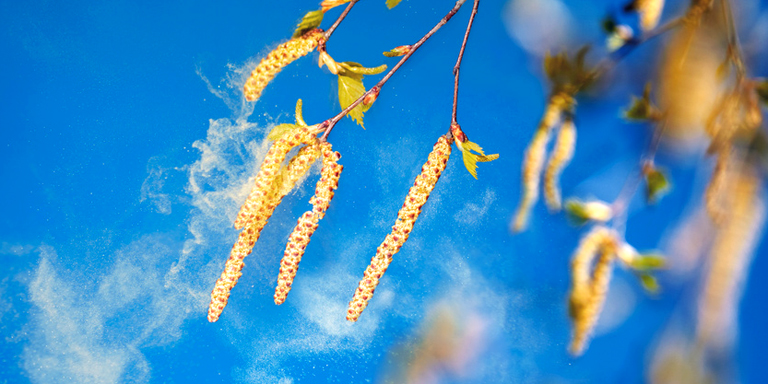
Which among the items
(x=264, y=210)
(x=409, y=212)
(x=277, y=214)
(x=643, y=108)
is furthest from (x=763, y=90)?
(x=277, y=214)

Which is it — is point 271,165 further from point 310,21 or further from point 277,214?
point 277,214

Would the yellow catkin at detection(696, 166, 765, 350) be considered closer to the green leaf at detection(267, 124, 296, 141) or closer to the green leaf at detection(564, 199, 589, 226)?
the green leaf at detection(564, 199, 589, 226)

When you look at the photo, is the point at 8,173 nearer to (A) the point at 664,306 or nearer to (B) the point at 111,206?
(B) the point at 111,206

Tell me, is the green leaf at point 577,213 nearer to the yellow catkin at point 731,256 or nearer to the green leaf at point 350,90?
the yellow catkin at point 731,256

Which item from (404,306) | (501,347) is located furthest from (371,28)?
(501,347)

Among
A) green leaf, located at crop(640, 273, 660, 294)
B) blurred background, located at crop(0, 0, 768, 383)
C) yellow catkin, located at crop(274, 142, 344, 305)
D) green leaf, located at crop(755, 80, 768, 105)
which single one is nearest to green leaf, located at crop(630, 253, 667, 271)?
green leaf, located at crop(640, 273, 660, 294)

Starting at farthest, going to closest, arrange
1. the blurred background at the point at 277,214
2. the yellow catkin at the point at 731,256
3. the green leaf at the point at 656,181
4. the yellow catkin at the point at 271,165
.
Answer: the blurred background at the point at 277,214
the yellow catkin at the point at 271,165
the green leaf at the point at 656,181
the yellow catkin at the point at 731,256

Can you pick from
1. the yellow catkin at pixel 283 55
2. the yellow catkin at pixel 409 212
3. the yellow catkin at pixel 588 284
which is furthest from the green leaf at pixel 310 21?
the yellow catkin at pixel 588 284
